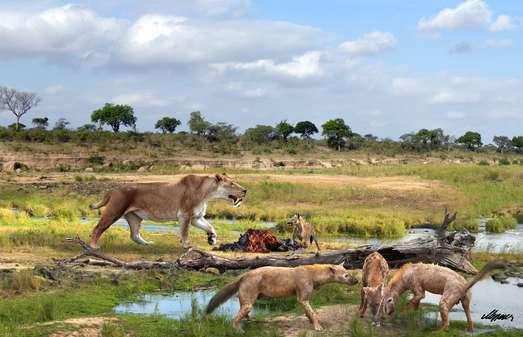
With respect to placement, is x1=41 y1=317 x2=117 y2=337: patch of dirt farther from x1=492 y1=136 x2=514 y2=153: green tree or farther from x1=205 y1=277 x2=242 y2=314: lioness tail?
x1=492 y1=136 x2=514 y2=153: green tree

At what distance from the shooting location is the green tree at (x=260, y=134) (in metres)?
85.6

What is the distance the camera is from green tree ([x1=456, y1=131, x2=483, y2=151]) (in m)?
101

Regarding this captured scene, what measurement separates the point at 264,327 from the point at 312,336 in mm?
808

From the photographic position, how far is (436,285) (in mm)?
11023

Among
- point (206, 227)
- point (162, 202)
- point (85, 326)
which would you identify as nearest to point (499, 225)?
point (206, 227)

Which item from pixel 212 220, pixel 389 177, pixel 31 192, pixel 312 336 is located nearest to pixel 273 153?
pixel 389 177

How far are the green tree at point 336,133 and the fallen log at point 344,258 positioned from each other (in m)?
69.5

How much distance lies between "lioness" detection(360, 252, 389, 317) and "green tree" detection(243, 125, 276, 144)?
71733 millimetres

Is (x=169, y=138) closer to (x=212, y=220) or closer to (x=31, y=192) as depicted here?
(x=31, y=192)

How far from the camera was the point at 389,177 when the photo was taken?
47.1 m

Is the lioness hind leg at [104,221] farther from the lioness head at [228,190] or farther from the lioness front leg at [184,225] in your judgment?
the lioness head at [228,190]

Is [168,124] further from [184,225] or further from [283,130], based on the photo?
[184,225]

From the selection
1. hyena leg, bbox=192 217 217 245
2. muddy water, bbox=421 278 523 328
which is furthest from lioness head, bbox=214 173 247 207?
muddy water, bbox=421 278 523 328

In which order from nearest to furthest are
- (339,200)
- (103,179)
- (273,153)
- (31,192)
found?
(339,200) → (31,192) → (103,179) → (273,153)
